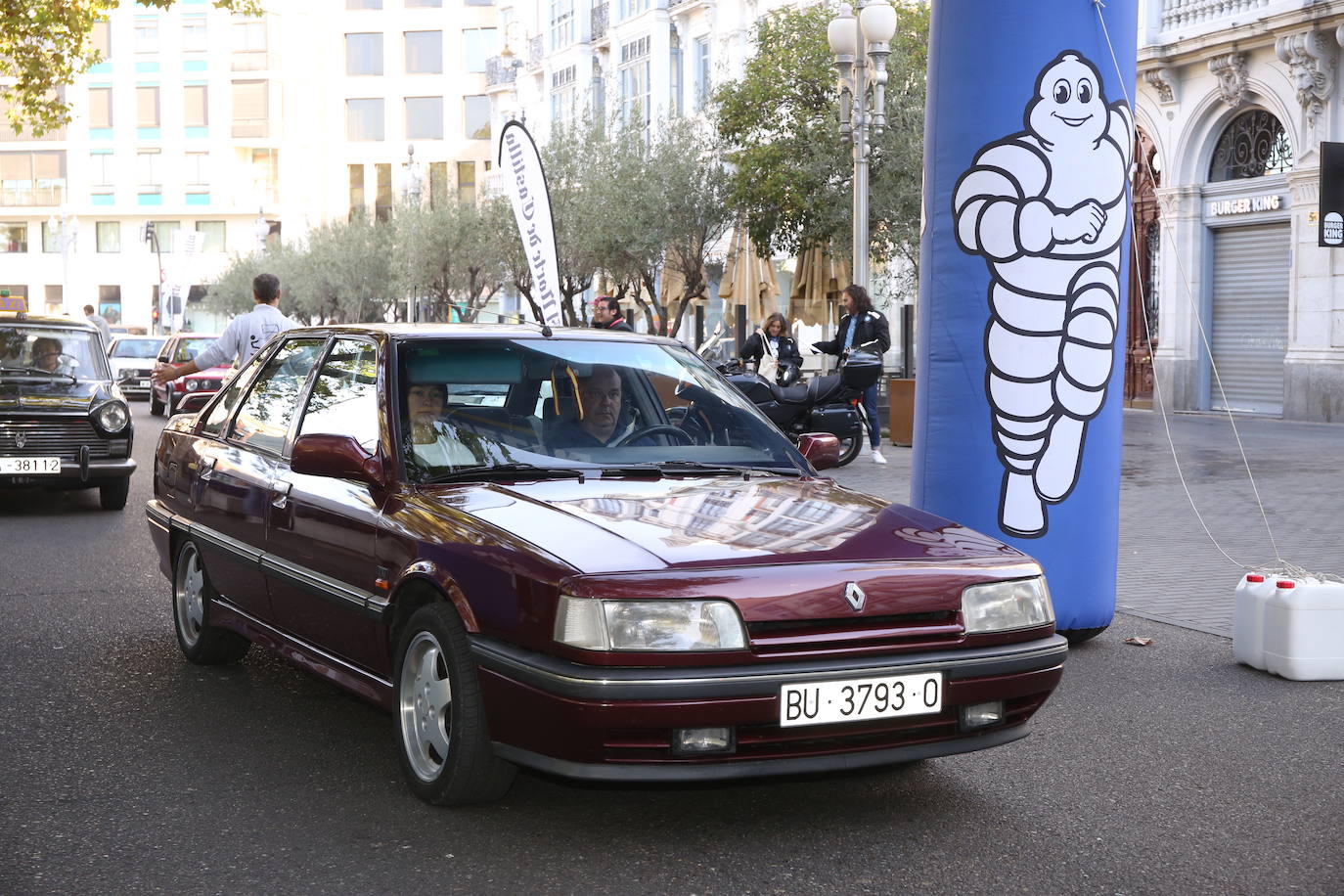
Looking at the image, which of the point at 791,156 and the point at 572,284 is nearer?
the point at 791,156

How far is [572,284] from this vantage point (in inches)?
1437

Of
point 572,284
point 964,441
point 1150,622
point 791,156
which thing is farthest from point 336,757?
point 572,284

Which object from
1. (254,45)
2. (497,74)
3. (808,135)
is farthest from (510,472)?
(254,45)

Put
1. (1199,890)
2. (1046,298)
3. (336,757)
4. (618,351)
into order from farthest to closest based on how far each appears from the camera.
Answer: (1046,298), (618,351), (336,757), (1199,890)

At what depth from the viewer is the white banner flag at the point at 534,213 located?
57.8 ft

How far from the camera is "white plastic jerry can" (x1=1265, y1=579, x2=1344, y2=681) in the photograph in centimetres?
677

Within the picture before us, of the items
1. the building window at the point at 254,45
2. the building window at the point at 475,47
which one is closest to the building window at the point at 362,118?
the building window at the point at 254,45

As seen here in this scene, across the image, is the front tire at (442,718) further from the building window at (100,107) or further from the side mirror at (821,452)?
the building window at (100,107)

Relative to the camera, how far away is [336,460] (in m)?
5.13

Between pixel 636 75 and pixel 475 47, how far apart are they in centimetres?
3832

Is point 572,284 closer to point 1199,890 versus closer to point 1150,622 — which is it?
point 1150,622

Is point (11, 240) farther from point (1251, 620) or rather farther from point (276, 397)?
point (1251, 620)

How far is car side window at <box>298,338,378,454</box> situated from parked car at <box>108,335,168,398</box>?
33071mm

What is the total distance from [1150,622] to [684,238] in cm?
2534
